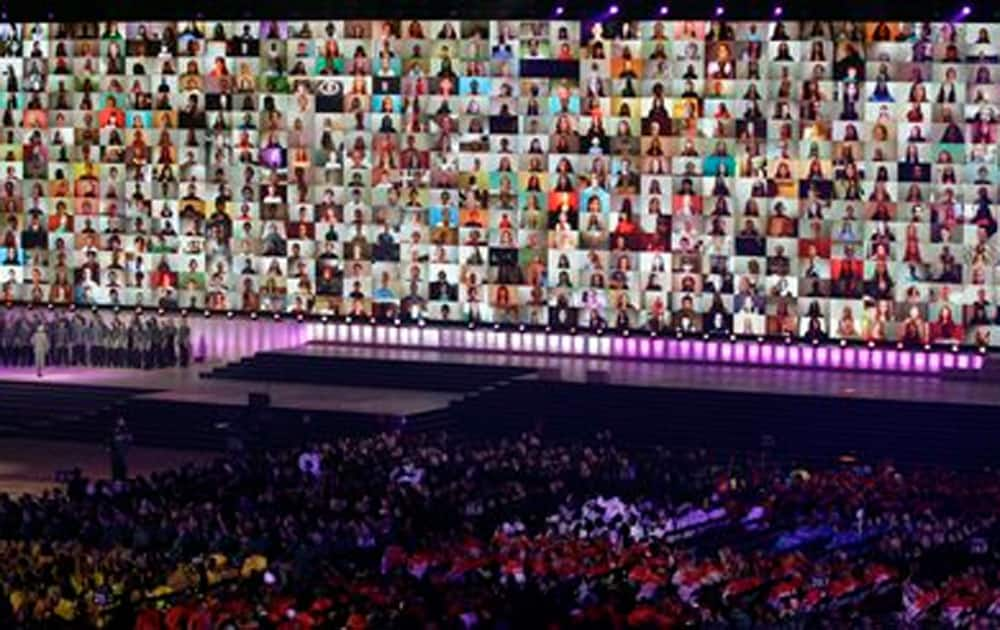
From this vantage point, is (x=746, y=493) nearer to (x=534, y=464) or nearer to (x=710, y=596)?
(x=534, y=464)

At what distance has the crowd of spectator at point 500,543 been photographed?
120 ft

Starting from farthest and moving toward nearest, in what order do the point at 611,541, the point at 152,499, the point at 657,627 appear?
the point at 152,499, the point at 611,541, the point at 657,627

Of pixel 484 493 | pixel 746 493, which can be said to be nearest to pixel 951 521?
pixel 746 493

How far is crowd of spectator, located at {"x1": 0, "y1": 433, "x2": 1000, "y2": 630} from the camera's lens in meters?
36.4

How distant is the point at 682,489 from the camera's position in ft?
151

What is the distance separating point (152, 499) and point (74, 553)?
4942 millimetres

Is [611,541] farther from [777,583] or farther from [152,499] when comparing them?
[152,499]

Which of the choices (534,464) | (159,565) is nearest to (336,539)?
(159,565)

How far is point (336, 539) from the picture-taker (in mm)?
41656

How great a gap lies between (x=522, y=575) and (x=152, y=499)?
26.1 ft

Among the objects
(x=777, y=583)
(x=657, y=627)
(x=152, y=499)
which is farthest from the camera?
(x=152, y=499)

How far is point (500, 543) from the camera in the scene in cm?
4059

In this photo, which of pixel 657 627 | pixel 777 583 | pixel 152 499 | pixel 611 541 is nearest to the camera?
pixel 657 627

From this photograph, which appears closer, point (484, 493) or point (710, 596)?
point (710, 596)
